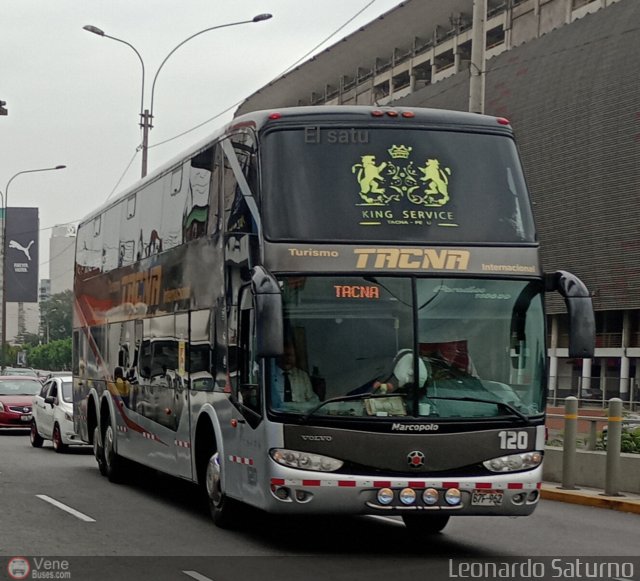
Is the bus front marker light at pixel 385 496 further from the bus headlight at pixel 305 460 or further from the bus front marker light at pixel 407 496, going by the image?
the bus headlight at pixel 305 460

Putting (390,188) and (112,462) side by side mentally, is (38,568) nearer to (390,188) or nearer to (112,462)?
(390,188)

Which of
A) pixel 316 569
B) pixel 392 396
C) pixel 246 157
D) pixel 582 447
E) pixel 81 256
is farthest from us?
pixel 81 256

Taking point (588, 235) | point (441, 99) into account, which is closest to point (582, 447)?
point (588, 235)

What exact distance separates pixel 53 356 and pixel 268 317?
151700 millimetres

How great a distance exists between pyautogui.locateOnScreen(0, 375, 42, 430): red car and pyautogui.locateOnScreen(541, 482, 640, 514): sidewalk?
1675 cm

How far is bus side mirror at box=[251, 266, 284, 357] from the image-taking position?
1002cm

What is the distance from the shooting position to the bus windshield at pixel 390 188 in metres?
10.9

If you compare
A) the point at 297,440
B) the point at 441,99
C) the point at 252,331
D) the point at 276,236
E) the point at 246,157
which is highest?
the point at 441,99

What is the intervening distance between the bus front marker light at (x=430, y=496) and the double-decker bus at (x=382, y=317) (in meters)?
0.01

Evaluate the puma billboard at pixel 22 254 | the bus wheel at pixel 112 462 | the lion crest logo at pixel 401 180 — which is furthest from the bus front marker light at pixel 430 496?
the puma billboard at pixel 22 254

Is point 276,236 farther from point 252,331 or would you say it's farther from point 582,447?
point 582,447

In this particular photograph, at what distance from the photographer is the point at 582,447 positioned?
1819cm

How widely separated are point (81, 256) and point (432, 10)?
62.9 m

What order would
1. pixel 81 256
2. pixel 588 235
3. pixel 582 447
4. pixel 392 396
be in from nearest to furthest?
1. pixel 392 396
2. pixel 582 447
3. pixel 81 256
4. pixel 588 235
